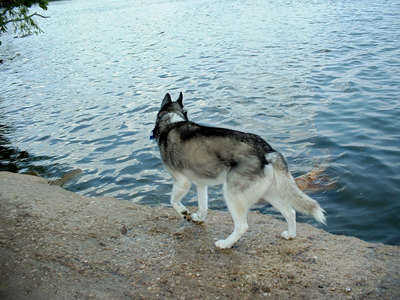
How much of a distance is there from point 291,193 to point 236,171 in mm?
757

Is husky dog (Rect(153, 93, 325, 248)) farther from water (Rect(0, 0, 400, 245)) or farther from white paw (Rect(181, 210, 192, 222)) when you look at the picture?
water (Rect(0, 0, 400, 245))

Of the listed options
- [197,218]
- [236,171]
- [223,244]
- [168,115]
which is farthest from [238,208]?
[168,115]

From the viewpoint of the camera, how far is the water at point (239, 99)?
300 inches

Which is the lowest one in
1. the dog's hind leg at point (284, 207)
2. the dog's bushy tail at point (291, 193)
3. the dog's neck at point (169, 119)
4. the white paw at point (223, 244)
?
the white paw at point (223, 244)

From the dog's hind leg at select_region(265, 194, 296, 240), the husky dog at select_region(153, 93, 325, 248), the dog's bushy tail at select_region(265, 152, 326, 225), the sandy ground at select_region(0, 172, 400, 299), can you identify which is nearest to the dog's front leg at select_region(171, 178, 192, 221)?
the husky dog at select_region(153, 93, 325, 248)

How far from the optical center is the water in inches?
300

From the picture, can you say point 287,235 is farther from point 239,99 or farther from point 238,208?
point 239,99

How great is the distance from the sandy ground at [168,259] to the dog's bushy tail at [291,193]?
0.67 metres

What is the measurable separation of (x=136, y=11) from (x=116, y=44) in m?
19.7

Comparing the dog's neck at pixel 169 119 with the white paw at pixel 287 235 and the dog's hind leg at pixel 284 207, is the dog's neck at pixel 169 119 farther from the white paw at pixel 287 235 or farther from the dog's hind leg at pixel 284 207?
the white paw at pixel 287 235

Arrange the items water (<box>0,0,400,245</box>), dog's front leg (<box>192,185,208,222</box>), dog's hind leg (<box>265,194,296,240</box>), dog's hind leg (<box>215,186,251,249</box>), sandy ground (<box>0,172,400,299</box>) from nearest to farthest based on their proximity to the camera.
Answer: sandy ground (<box>0,172,400,299</box>), dog's hind leg (<box>215,186,251,249</box>), dog's hind leg (<box>265,194,296,240</box>), dog's front leg (<box>192,185,208,222</box>), water (<box>0,0,400,245</box>)

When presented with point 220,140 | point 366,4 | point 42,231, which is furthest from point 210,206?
point 366,4

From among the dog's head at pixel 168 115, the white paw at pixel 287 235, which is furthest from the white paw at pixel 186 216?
the white paw at pixel 287 235

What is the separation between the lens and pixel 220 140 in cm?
481
